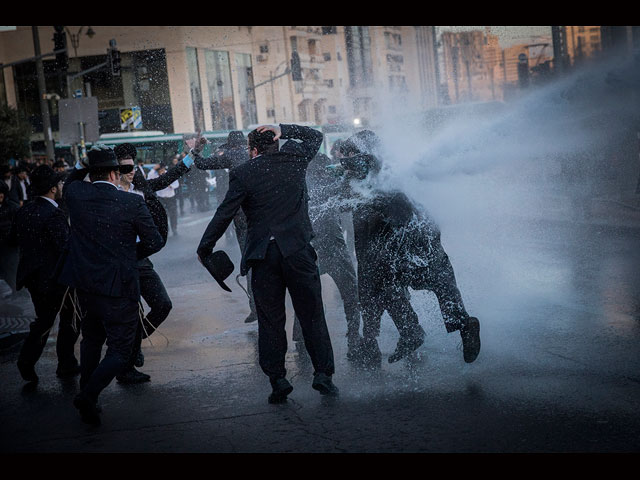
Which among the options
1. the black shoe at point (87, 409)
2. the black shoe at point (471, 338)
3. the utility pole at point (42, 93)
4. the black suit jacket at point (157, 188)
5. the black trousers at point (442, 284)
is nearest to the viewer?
the black shoe at point (87, 409)

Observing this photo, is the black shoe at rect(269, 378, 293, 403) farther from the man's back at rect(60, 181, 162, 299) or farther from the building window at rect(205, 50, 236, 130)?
the building window at rect(205, 50, 236, 130)

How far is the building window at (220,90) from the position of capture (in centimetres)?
4647

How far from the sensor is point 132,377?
6.07 meters

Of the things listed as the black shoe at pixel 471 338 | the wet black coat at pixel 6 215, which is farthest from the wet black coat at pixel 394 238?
the wet black coat at pixel 6 215

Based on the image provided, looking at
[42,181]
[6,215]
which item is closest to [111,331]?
A: [42,181]

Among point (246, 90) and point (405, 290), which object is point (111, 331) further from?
point (246, 90)

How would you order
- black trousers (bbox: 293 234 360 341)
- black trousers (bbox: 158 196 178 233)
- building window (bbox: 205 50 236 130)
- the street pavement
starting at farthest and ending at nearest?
1. building window (bbox: 205 50 236 130)
2. black trousers (bbox: 158 196 178 233)
3. black trousers (bbox: 293 234 360 341)
4. the street pavement

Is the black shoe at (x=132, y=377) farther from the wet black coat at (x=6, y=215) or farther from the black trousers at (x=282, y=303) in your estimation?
the wet black coat at (x=6, y=215)

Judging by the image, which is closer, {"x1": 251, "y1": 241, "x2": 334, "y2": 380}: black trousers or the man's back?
the man's back

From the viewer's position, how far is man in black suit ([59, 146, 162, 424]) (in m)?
5.03

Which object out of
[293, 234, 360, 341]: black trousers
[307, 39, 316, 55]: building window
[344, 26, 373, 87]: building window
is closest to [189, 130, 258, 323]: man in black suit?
[293, 234, 360, 341]: black trousers

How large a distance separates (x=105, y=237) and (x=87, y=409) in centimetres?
109

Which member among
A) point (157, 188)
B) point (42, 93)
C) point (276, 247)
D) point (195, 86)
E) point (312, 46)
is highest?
point (312, 46)
